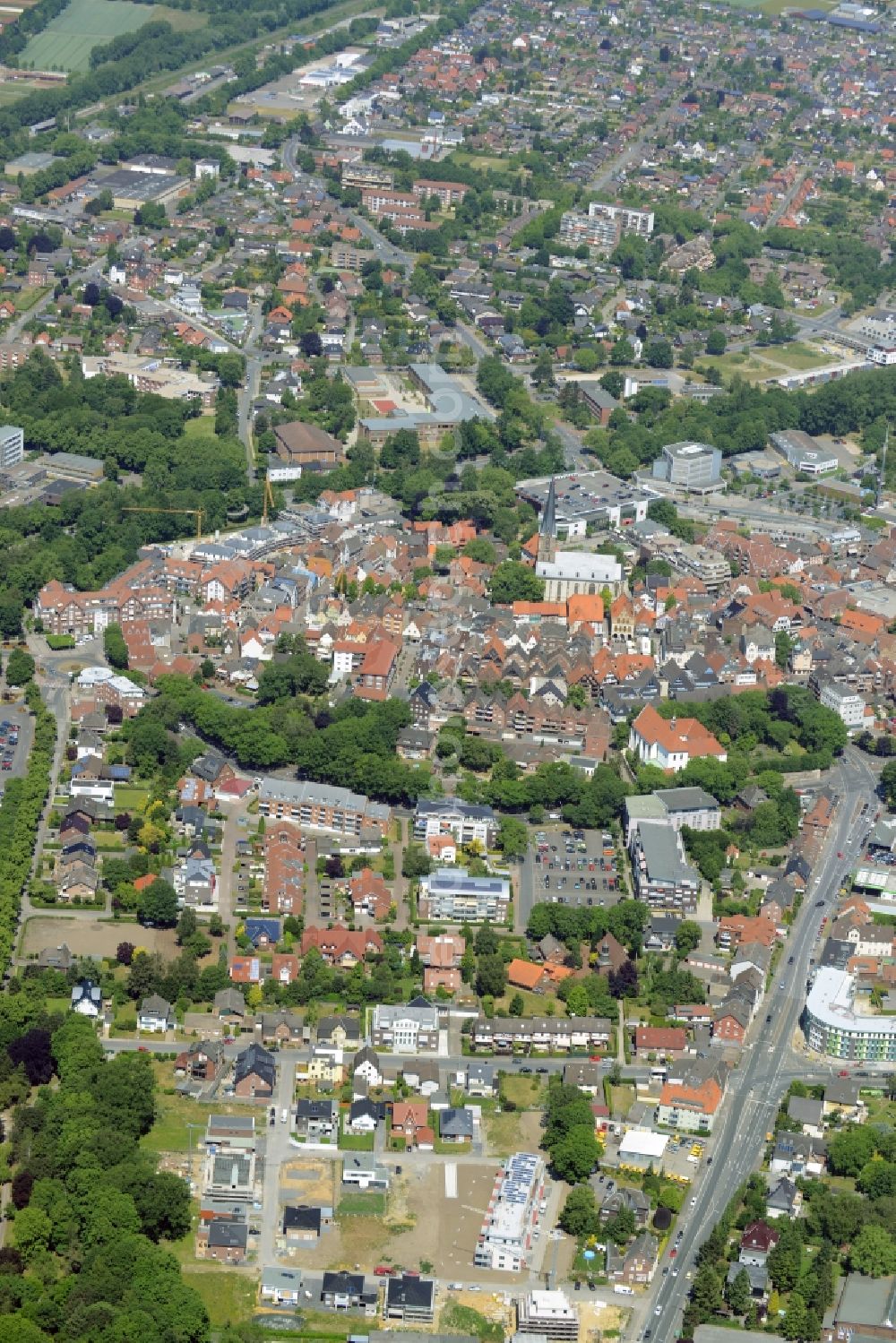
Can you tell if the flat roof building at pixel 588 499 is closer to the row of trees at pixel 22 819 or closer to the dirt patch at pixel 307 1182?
the row of trees at pixel 22 819

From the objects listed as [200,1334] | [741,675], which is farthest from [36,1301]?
[741,675]

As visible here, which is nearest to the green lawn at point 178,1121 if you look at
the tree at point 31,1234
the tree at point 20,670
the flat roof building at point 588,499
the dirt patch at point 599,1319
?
the tree at point 31,1234

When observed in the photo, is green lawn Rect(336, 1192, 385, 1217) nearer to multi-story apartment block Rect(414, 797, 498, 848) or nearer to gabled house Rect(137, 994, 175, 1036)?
gabled house Rect(137, 994, 175, 1036)

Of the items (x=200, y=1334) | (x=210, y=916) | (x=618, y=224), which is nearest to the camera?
(x=200, y=1334)

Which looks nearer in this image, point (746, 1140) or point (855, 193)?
point (746, 1140)

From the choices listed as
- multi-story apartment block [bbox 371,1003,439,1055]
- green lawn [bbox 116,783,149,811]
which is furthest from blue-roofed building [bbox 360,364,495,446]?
multi-story apartment block [bbox 371,1003,439,1055]

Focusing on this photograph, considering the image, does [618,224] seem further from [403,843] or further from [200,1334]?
[200,1334]
